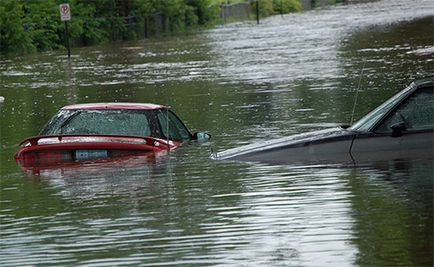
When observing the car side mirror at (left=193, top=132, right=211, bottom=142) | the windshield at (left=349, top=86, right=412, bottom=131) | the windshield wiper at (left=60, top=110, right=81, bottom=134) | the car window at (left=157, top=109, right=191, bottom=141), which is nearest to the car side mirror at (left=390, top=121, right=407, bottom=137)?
the windshield at (left=349, top=86, right=412, bottom=131)

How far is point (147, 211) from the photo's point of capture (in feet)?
38.1

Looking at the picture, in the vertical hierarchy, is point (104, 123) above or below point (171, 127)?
above

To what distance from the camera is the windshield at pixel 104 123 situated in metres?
17.3

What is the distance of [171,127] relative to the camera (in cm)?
1808

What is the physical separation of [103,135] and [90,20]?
49.2m

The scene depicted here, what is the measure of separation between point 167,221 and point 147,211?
686 mm

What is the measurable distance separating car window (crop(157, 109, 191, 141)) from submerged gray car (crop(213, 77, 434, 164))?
4235mm

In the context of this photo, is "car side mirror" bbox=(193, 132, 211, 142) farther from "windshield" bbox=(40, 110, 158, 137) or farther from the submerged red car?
"windshield" bbox=(40, 110, 158, 137)

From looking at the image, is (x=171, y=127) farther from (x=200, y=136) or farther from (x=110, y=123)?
(x=110, y=123)

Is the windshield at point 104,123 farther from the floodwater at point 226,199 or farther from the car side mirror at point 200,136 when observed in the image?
the car side mirror at point 200,136

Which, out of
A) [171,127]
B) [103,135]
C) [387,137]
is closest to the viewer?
[387,137]

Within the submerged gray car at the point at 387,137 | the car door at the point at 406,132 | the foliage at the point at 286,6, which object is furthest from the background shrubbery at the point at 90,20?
the car door at the point at 406,132

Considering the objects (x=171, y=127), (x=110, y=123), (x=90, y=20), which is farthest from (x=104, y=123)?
(x=90, y=20)

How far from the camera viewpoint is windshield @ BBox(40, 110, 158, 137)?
17.3 metres
